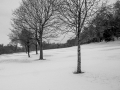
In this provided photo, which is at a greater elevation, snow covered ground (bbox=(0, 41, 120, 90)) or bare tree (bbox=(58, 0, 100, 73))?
bare tree (bbox=(58, 0, 100, 73))

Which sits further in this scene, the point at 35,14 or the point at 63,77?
the point at 35,14

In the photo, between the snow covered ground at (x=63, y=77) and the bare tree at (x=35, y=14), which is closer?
the snow covered ground at (x=63, y=77)

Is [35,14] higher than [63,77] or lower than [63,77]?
higher

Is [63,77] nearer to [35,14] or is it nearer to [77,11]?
[77,11]

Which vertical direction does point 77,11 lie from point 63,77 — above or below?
above

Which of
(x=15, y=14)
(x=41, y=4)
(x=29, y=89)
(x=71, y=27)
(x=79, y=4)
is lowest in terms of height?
(x=29, y=89)

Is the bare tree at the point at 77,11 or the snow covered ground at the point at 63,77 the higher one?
the bare tree at the point at 77,11

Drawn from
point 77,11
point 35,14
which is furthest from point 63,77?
point 35,14

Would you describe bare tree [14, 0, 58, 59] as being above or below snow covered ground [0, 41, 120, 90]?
above

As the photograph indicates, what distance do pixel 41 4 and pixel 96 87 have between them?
14367 millimetres

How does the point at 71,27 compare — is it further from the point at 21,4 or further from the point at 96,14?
the point at 21,4

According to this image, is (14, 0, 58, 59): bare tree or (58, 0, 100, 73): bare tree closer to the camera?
(58, 0, 100, 73): bare tree

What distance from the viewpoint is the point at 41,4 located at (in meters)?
15.3

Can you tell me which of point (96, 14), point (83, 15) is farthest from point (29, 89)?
point (96, 14)
